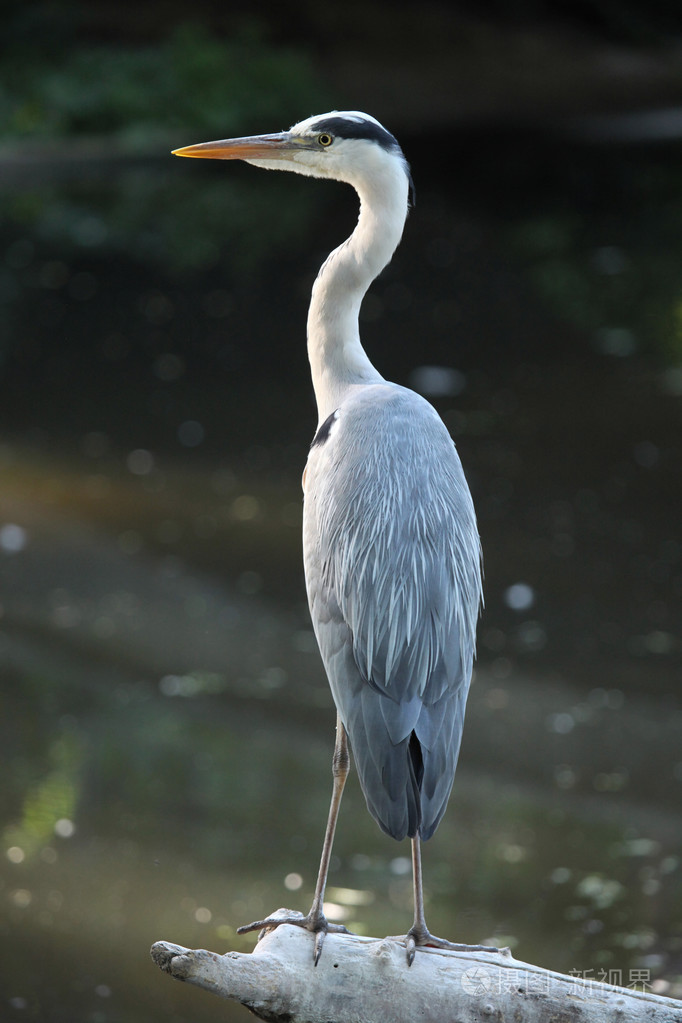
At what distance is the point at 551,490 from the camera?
269 inches

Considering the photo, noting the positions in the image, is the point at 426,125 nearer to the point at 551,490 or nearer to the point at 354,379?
the point at 551,490

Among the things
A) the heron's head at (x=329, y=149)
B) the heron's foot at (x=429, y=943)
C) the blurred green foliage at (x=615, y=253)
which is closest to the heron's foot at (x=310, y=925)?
the heron's foot at (x=429, y=943)

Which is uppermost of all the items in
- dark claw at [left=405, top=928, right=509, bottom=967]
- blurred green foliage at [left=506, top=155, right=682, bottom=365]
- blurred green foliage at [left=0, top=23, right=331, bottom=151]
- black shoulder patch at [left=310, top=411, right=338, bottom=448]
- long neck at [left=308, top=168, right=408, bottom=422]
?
blurred green foliage at [left=0, top=23, right=331, bottom=151]

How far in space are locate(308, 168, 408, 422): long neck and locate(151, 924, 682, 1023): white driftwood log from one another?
1.26 meters

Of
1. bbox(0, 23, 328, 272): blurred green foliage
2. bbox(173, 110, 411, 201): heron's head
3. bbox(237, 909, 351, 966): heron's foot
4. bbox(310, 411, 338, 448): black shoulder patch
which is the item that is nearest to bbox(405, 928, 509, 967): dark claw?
bbox(237, 909, 351, 966): heron's foot

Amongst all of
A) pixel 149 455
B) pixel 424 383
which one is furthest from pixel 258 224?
pixel 149 455

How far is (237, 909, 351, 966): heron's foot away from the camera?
2.49 metres

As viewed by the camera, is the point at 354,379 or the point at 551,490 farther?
the point at 551,490

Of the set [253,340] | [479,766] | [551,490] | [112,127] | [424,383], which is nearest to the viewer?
[479,766]

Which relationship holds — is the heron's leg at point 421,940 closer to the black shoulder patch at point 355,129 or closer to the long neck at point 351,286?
the long neck at point 351,286

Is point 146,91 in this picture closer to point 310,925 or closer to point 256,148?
point 256,148

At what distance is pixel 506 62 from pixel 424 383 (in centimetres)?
1498

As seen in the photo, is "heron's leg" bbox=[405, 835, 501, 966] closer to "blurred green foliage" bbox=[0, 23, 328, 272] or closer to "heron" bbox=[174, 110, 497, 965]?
"heron" bbox=[174, 110, 497, 965]

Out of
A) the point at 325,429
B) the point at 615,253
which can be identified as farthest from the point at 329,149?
the point at 615,253
